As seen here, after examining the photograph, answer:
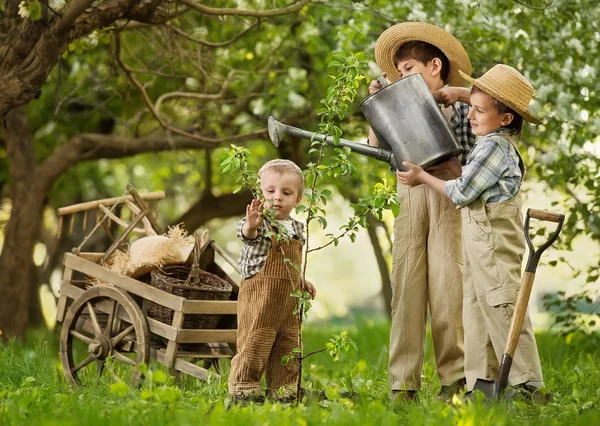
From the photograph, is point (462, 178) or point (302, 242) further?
point (302, 242)

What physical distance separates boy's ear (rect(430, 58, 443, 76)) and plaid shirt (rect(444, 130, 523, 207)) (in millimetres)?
519

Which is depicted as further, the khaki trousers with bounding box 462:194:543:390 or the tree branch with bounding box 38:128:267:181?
the tree branch with bounding box 38:128:267:181

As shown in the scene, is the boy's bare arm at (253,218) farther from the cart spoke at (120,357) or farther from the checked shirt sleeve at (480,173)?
the cart spoke at (120,357)

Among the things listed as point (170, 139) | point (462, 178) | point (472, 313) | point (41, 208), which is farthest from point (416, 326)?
point (41, 208)

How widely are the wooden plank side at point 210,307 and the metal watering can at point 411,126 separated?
114 cm

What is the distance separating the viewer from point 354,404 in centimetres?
419

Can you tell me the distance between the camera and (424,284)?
460cm

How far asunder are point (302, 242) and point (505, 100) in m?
1.17

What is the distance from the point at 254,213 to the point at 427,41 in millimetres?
1201

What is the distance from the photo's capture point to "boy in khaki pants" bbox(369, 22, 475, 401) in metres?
4.51

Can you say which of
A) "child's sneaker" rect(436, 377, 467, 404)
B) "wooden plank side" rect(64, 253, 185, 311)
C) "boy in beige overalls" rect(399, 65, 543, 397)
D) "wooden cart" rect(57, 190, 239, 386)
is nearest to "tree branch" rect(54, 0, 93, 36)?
"wooden cart" rect(57, 190, 239, 386)

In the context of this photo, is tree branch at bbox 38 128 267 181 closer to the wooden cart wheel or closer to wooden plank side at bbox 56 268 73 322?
wooden plank side at bbox 56 268 73 322

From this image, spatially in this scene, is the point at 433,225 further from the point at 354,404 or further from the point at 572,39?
the point at 572,39

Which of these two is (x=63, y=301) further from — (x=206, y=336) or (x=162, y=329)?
(x=206, y=336)
